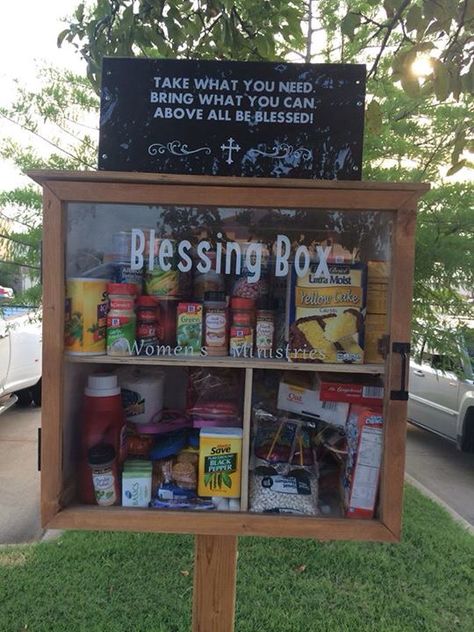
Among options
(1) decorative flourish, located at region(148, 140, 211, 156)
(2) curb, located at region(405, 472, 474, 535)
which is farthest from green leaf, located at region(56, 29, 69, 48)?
(2) curb, located at region(405, 472, 474, 535)

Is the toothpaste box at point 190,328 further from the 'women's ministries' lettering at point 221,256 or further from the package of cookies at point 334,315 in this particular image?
the package of cookies at point 334,315

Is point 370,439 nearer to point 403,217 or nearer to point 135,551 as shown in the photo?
point 403,217

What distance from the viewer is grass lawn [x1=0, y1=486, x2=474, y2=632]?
2316 mm

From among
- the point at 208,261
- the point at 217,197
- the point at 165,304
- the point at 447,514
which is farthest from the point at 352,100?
the point at 447,514

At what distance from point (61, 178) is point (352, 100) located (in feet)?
2.70

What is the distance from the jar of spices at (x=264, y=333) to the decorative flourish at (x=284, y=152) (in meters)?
0.44

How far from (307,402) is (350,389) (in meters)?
0.14

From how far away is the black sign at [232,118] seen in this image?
55.2 inches

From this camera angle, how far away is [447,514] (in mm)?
3520

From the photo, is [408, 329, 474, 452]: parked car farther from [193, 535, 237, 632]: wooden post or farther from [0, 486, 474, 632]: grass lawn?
[193, 535, 237, 632]: wooden post

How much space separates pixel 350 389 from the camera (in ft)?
4.87

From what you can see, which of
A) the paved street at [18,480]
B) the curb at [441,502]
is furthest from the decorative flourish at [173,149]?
the curb at [441,502]

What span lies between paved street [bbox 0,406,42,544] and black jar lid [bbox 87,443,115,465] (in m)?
2.14

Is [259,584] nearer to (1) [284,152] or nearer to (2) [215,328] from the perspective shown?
(2) [215,328]
